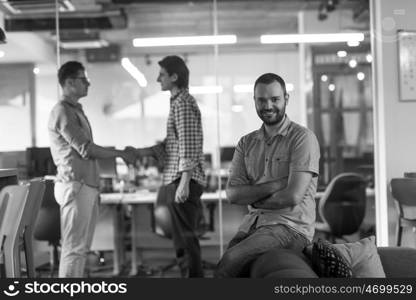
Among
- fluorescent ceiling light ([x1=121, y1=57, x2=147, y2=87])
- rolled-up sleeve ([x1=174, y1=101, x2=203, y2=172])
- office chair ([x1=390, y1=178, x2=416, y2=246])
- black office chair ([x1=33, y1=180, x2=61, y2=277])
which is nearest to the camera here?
rolled-up sleeve ([x1=174, y1=101, x2=203, y2=172])

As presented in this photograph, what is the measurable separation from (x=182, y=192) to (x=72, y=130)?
33.1 inches

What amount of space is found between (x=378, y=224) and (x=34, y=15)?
11.3 ft

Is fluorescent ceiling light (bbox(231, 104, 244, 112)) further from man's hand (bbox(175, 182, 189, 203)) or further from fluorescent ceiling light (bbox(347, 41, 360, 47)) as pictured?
man's hand (bbox(175, 182, 189, 203))

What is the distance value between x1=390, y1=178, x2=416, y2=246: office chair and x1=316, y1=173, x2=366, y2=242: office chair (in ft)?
1.76

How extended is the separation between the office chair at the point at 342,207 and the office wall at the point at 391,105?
0.41 meters

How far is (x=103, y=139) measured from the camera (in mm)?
5234

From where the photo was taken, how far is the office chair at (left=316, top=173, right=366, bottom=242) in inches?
205

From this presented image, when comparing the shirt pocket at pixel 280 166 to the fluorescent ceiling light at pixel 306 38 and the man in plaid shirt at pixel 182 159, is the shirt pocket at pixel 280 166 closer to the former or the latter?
the man in plaid shirt at pixel 182 159

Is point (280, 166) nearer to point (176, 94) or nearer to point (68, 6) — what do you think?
point (176, 94)

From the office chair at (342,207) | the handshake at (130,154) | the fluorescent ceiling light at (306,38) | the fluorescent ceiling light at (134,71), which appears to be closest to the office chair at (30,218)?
the handshake at (130,154)

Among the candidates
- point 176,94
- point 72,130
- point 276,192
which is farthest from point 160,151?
point 276,192

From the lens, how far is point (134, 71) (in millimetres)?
5359

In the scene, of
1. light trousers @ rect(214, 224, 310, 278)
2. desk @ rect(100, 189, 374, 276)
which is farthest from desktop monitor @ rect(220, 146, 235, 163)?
light trousers @ rect(214, 224, 310, 278)

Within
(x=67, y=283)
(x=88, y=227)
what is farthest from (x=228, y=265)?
(x=88, y=227)
